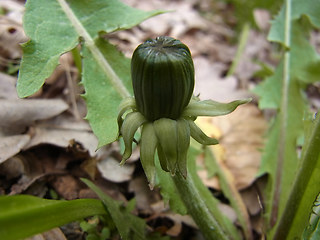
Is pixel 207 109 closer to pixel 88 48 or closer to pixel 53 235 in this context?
pixel 53 235

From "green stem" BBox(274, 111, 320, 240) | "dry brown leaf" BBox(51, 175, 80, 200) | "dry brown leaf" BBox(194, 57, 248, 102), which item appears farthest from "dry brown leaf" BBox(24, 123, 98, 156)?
"dry brown leaf" BBox(194, 57, 248, 102)

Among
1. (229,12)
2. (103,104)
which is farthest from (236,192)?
(229,12)

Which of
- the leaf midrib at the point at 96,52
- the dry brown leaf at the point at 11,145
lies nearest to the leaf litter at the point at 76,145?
the dry brown leaf at the point at 11,145

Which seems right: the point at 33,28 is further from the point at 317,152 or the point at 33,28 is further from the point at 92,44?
the point at 317,152

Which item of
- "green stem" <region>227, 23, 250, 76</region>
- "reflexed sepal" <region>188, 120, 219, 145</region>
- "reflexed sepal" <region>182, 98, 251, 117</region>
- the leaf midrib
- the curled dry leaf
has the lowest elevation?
the curled dry leaf

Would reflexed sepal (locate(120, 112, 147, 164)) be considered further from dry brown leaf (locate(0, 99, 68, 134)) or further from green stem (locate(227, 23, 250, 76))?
green stem (locate(227, 23, 250, 76))

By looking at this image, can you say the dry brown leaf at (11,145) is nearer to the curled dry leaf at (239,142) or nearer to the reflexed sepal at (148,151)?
the reflexed sepal at (148,151)

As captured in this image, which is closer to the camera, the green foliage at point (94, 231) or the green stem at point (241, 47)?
the green foliage at point (94, 231)
